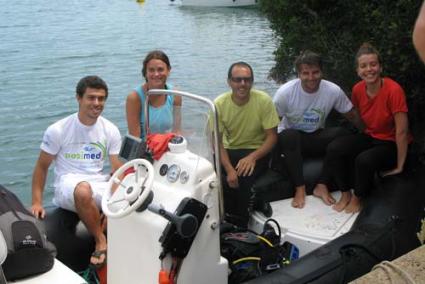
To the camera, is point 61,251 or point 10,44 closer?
point 61,251

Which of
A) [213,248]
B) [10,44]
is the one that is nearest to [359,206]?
[213,248]

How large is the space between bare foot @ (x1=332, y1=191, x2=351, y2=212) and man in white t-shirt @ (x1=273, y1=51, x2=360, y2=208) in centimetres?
6

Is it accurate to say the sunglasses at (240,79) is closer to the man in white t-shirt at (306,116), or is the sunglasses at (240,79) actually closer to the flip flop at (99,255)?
the man in white t-shirt at (306,116)

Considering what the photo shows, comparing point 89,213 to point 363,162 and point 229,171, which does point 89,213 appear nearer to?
point 229,171

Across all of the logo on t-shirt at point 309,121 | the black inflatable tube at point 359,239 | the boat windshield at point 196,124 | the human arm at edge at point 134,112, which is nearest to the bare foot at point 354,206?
the black inflatable tube at point 359,239

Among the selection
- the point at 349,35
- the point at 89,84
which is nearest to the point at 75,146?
the point at 89,84

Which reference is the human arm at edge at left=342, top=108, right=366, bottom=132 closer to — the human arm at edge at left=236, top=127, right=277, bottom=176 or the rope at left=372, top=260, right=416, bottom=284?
the human arm at edge at left=236, top=127, right=277, bottom=176

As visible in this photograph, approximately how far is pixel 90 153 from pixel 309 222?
1475 millimetres

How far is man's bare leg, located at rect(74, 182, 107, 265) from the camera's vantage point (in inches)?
132

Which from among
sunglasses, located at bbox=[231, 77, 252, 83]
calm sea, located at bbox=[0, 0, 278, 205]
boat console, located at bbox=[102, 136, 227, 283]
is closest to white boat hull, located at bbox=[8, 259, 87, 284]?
boat console, located at bbox=[102, 136, 227, 283]

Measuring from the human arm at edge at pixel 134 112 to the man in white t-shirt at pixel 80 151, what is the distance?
0.42 feet

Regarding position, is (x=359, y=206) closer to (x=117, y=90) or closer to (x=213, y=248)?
(x=213, y=248)

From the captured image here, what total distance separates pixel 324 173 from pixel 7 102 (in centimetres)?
916

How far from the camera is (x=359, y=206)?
3871mm
